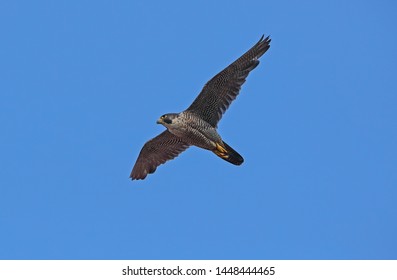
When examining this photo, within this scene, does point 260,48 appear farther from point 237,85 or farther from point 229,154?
point 229,154

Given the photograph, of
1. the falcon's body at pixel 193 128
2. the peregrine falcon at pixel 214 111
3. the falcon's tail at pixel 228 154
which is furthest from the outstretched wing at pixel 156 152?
the falcon's tail at pixel 228 154

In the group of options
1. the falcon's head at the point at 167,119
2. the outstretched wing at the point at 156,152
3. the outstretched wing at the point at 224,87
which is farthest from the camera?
the outstretched wing at the point at 156,152

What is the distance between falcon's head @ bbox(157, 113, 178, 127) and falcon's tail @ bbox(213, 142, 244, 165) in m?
0.97

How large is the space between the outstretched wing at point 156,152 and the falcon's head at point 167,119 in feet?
3.86

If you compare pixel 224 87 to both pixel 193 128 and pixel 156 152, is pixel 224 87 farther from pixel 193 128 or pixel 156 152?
pixel 156 152

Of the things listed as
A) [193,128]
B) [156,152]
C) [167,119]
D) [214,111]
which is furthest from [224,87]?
[156,152]

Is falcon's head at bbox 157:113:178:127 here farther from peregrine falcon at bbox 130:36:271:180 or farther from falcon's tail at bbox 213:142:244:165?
falcon's tail at bbox 213:142:244:165

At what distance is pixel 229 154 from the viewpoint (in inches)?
567

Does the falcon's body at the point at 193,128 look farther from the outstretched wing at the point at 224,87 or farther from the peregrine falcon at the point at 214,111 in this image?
the outstretched wing at the point at 224,87

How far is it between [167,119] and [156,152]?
186 centimetres

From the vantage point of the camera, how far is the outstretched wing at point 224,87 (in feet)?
48.0

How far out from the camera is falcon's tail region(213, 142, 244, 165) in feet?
47.1
